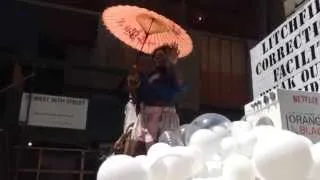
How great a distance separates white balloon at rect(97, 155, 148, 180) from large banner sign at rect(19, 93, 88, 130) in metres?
5.74

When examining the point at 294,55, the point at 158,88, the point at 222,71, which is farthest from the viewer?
the point at 222,71

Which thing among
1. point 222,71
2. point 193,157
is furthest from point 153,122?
point 222,71

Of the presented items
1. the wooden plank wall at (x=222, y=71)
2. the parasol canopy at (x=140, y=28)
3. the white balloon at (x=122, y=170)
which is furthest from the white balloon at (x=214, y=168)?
the wooden plank wall at (x=222, y=71)

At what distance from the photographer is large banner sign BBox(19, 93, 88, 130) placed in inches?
291

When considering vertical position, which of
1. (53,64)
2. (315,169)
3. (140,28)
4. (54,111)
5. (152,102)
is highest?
(53,64)

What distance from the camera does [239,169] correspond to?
168 centimetres

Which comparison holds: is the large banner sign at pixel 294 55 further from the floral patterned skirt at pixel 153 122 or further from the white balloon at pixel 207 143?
the white balloon at pixel 207 143

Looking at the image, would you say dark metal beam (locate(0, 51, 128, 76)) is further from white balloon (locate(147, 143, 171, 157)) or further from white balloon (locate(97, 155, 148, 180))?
white balloon (locate(97, 155, 148, 180))

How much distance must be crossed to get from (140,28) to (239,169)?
2.07 metres

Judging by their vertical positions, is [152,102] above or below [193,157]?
above

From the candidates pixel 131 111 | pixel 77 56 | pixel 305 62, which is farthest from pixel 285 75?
pixel 77 56

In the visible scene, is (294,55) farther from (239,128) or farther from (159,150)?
(159,150)

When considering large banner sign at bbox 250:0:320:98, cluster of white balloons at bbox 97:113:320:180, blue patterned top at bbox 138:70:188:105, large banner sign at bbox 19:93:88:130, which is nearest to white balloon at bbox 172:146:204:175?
cluster of white balloons at bbox 97:113:320:180

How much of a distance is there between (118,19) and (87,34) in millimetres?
5634
